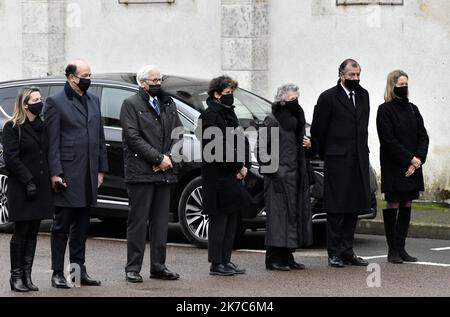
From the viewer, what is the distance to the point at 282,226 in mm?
11984

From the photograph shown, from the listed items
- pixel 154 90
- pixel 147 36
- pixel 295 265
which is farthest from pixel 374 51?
pixel 154 90

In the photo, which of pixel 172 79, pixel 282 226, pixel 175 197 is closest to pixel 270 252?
pixel 282 226

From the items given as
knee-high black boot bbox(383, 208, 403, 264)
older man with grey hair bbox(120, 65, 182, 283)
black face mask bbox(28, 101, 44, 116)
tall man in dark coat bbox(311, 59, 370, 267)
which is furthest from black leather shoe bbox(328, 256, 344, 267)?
black face mask bbox(28, 101, 44, 116)

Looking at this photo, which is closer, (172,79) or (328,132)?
(328,132)

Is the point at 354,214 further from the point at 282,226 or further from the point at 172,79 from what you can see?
the point at 172,79

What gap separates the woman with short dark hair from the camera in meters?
11.6

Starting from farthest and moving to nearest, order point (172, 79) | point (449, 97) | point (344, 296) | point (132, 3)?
point (132, 3) → point (449, 97) → point (172, 79) → point (344, 296)

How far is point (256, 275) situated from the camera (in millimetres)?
11664

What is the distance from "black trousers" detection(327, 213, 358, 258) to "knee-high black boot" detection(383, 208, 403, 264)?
1.46 feet

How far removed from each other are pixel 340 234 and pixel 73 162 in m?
3.03

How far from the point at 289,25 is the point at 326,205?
6.66 meters

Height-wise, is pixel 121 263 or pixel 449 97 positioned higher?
pixel 449 97

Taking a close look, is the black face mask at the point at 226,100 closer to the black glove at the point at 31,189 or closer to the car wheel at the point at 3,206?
the black glove at the point at 31,189

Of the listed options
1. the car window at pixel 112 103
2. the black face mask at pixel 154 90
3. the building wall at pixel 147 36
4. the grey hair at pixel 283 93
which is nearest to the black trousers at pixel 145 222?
the black face mask at pixel 154 90
